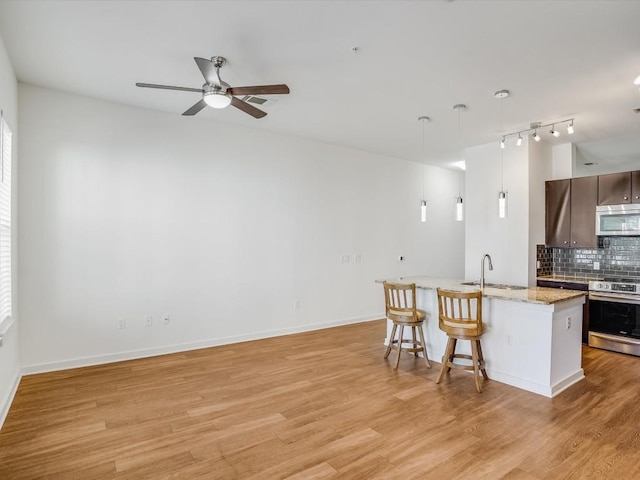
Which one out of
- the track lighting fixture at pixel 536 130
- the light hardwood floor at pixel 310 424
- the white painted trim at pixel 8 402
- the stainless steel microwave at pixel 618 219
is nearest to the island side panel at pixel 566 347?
the light hardwood floor at pixel 310 424

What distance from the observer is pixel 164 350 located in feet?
15.1

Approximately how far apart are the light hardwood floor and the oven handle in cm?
85

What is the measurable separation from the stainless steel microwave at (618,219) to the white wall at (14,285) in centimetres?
702

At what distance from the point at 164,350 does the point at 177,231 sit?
152 centimetres

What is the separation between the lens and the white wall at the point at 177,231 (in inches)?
156

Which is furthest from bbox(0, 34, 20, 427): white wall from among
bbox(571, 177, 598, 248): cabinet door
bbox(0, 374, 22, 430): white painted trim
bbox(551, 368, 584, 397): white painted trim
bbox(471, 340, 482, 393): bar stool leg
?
bbox(571, 177, 598, 248): cabinet door

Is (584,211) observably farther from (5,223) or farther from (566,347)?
(5,223)

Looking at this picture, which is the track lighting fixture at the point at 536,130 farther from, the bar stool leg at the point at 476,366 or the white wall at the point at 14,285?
the white wall at the point at 14,285

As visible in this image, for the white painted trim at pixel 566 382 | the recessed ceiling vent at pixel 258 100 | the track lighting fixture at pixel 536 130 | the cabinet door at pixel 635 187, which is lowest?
the white painted trim at pixel 566 382

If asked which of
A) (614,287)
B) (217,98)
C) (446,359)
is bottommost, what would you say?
(446,359)

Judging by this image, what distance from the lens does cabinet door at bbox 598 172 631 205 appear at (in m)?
4.95

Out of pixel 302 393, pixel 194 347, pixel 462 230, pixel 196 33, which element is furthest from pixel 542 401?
pixel 462 230

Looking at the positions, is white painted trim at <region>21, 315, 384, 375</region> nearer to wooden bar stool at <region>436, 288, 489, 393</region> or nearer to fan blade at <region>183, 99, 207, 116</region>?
wooden bar stool at <region>436, 288, 489, 393</region>

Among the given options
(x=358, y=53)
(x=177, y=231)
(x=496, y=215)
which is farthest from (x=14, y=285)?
(x=496, y=215)
